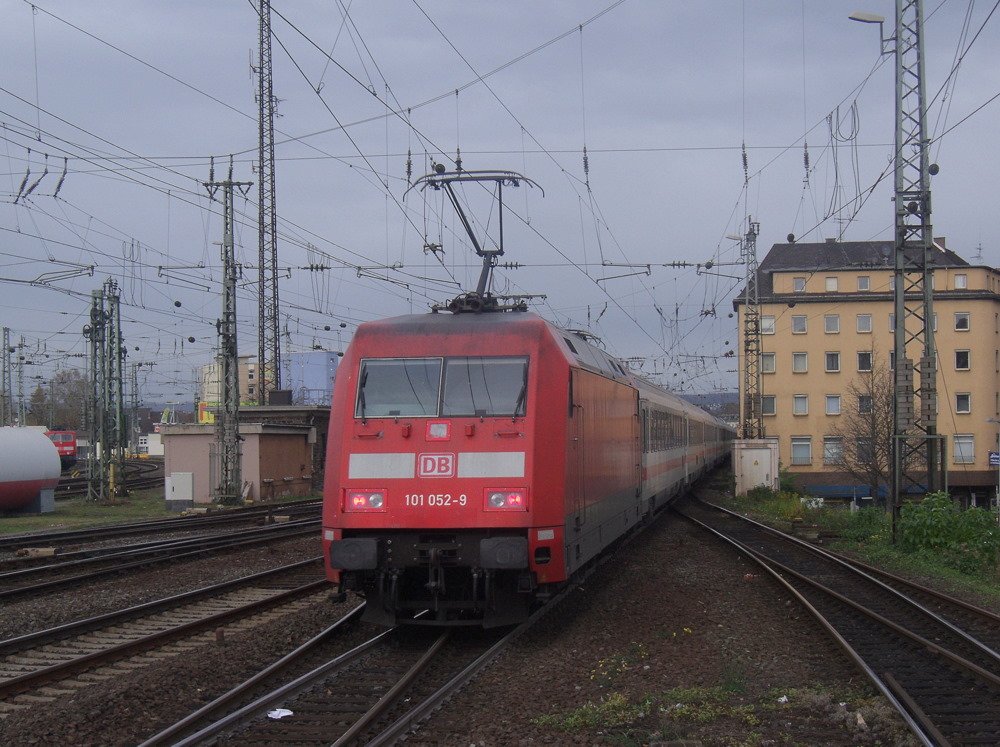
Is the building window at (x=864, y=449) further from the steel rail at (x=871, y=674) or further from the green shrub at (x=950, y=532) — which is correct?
the steel rail at (x=871, y=674)

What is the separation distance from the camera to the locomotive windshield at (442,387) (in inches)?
388

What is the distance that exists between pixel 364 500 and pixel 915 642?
555cm

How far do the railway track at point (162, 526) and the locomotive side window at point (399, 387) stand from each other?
12.5 metres

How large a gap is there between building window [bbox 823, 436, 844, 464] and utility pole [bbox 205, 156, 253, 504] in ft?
111

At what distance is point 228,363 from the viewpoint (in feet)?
102

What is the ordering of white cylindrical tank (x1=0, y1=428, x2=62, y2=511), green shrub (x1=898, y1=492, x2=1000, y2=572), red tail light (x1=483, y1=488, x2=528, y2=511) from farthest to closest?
white cylindrical tank (x1=0, y1=428, x2=62, y2=511) → green shrub (x1=898, y1=492, x2=1000, y2=572) → red tail light (x1=483, y1=488, x2=528, y2=511)

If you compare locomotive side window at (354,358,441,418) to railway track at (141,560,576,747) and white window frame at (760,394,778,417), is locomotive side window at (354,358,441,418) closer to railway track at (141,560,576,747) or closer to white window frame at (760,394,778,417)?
railway track at (141,560,576,747)

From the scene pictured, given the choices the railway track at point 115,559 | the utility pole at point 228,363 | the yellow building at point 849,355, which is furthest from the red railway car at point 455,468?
the yellow building at point 849,355

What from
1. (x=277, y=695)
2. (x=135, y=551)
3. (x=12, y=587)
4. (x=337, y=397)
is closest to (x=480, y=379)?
(x=337, y=397)

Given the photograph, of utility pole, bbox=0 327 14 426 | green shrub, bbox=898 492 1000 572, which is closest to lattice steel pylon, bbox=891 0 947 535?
green shrub, bbox=898 492 1000 572

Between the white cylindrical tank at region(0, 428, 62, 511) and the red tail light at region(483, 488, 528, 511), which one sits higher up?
the red tail light at region(483, 488, 528, 511)

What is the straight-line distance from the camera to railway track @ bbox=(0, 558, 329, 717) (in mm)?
8227

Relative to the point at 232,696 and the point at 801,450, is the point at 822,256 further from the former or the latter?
the point at 232,696

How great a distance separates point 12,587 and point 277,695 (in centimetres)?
837
